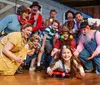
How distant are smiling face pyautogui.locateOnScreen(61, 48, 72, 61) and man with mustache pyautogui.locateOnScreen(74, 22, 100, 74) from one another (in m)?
0.73

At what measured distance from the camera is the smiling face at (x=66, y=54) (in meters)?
2.55

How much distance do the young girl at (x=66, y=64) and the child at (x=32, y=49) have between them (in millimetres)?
615

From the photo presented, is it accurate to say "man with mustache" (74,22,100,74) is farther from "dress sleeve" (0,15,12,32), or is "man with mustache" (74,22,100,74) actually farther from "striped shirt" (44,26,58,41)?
"dress sleeve" (0,15,12,32)

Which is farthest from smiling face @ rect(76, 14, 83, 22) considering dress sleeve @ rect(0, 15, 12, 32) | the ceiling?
the ceiling

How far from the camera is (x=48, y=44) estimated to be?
3.59 meters

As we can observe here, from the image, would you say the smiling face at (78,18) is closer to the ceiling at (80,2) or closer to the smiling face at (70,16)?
the smiling face at (70,16)

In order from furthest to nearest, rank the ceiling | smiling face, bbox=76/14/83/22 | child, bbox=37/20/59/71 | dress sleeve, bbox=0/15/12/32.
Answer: the ceiling
smiling face, bbox=76/14/83/22
child, bbox=37/20/59/71
dress sleeve, bbox=0/15/12/32

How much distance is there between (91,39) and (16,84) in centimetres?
151

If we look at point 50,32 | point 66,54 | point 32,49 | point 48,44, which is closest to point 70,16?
point 50,32

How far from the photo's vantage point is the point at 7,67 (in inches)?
105

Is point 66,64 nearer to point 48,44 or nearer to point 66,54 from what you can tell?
point 66,54

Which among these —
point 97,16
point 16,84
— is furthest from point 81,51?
point 97,16

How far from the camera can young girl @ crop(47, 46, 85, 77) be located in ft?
8.39

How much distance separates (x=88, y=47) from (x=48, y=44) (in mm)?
610
